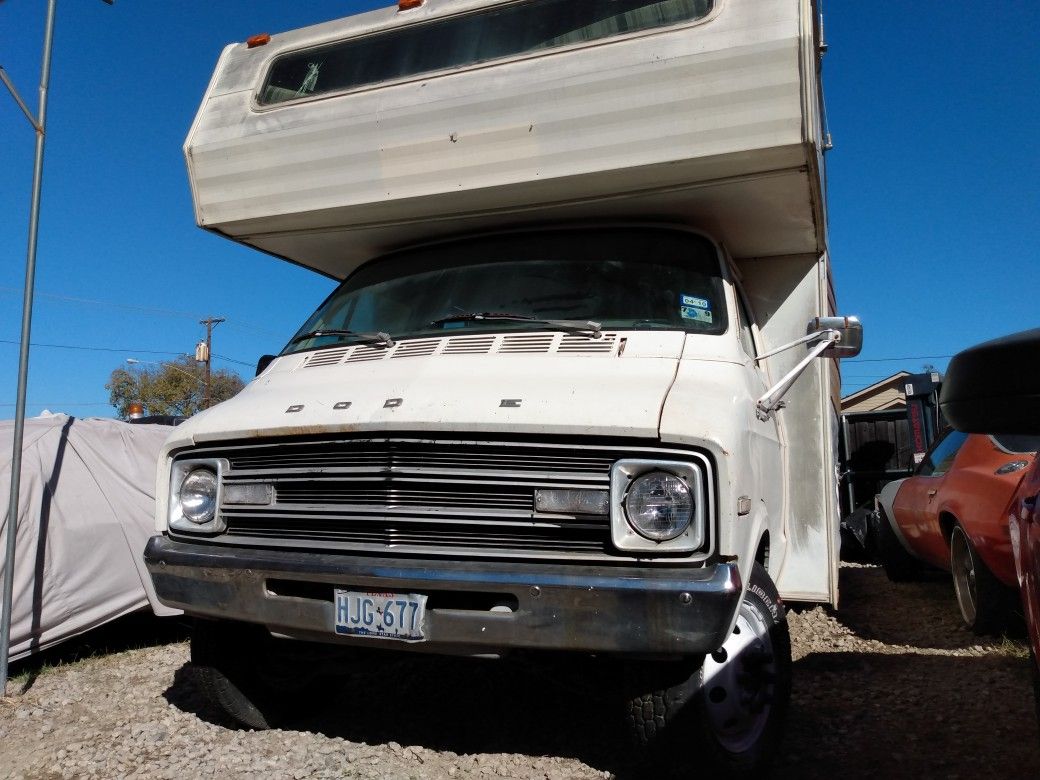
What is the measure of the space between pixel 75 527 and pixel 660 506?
13.5ft

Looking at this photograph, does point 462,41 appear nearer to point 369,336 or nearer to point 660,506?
point 369,336

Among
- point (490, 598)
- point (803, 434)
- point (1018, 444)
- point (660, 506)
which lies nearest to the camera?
point (660, 506)

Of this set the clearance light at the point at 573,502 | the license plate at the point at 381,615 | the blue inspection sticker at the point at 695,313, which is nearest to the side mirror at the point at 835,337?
the blue inspection sticker at the point at 695,313

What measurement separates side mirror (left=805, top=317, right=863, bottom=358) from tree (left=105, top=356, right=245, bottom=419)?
40231mm

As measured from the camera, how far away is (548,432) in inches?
111

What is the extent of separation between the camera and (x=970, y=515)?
5074 millimetres

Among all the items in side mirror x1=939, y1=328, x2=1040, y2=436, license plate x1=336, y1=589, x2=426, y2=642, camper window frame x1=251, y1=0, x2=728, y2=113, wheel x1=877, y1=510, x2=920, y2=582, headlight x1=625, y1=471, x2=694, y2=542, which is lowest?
wheel x1=877, y1=510, x2=920, y2=582

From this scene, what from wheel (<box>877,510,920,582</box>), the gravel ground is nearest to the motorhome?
the gravel ground

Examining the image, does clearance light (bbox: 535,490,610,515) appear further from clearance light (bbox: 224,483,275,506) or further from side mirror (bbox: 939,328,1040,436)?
side mirror (bbox: 939,328,1040,436)

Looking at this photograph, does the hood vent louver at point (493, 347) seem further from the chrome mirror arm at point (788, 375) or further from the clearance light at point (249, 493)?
the clearance light at point (249, 493)

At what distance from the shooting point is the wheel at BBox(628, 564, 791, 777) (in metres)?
2.91

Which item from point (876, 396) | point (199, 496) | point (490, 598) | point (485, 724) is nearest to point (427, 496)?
point (490, 598)

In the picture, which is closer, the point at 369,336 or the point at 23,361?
the point at 369,336

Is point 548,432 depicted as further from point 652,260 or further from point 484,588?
point 652,260
